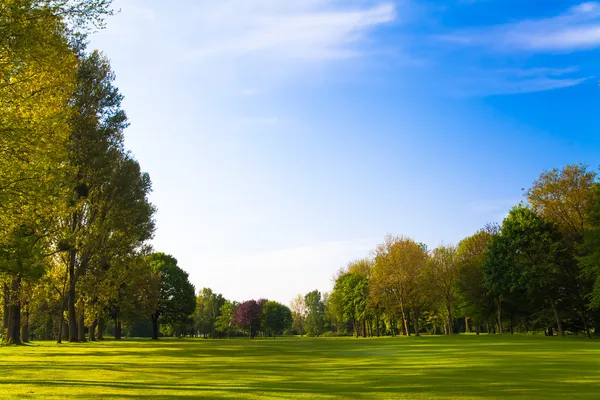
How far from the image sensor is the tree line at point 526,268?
61250 mm

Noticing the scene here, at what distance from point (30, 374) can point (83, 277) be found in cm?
3792

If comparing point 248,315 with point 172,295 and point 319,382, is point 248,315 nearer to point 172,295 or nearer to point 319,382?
point 172,295

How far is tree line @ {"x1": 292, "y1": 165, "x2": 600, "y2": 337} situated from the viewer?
6125 cm

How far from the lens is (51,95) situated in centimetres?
2559

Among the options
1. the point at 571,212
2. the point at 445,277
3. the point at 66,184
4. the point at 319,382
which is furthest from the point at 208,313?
the point at 319,382

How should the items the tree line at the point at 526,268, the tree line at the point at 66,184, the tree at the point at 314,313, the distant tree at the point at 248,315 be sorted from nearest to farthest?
the tree line at the point at 66,184 → the tree line at the point at 526,268 → the distant tree at the point at 248,315 → the tree at the point at 314,313

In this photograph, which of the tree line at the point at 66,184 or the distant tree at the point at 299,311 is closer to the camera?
the tree line at the point at 66,184

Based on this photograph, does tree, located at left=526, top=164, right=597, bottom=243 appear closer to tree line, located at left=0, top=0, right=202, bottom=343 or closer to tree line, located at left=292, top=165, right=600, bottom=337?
tree line, located at left=292, top=165, right=600, bottom=337

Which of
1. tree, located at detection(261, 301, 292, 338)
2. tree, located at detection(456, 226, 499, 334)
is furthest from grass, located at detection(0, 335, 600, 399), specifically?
tree, located at detection(261, 301, 292, 338)

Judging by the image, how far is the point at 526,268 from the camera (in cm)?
6269

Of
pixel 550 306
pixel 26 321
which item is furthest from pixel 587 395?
pixel 26 321

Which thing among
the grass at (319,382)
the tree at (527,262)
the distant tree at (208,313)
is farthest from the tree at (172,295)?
the grass at (319,382)

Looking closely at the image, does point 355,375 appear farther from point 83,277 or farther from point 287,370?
point 83,277

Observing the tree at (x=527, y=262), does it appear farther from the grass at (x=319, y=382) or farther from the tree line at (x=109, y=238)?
the grass at (x=319, y=382)
